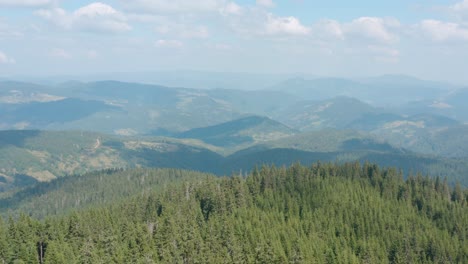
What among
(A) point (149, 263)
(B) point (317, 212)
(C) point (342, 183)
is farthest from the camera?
(C) point (342, 183)

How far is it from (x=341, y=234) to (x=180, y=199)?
58279mm

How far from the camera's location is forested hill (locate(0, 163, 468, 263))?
102 metres

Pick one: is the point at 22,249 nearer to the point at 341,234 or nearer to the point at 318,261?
the point at 318,261

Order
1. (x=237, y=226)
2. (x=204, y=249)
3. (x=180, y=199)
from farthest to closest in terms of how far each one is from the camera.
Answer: (x=180, y=199)
(x=237, y=226)
(x=204, y=249)

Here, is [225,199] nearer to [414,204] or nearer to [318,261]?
[318,261]

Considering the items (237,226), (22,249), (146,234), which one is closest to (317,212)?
(237,226)

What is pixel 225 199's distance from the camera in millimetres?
146750

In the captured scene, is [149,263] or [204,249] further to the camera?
[204,249]

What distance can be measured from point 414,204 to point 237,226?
258ft

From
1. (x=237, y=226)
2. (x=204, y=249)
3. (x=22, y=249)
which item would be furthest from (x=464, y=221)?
(x=22, y=249)

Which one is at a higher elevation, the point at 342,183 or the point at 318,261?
the point at 342,183

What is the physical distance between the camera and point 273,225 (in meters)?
131

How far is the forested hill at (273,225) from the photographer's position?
10238cm

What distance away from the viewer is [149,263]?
93.6 meters
